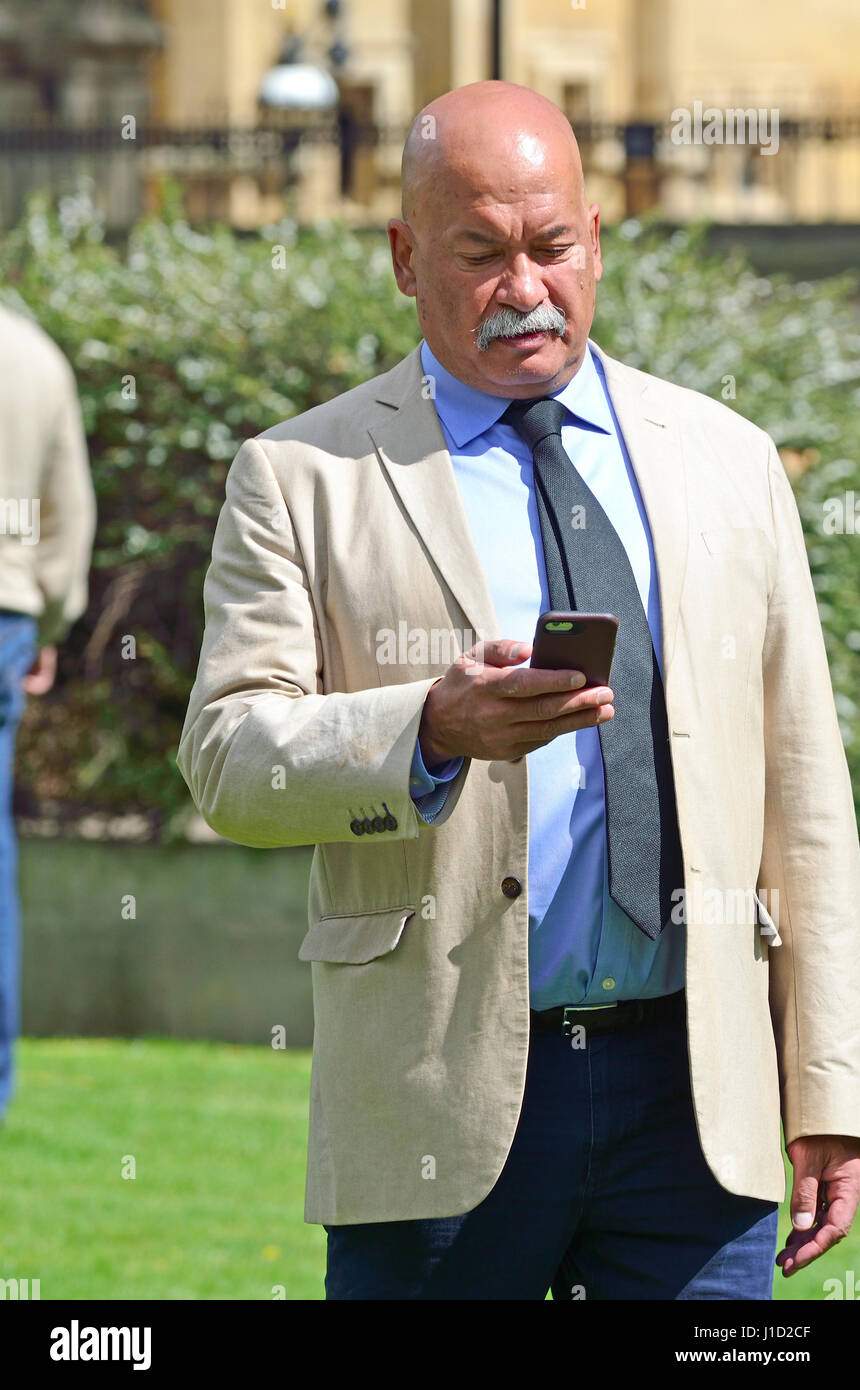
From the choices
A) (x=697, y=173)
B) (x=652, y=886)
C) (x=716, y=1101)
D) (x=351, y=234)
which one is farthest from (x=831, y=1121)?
(x=697, y=173)

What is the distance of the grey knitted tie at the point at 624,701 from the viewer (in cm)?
282

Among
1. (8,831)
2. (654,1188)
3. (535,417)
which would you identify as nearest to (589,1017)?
(654,1188)

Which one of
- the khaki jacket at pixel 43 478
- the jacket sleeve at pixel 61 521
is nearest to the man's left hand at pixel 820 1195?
the khaki jacket at pixel 43 478

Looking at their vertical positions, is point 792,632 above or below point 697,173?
below

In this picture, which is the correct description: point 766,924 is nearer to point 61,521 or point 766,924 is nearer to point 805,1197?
point 805,1197

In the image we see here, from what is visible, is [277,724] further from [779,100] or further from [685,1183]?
[779,100]

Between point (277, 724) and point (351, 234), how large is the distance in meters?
6.54

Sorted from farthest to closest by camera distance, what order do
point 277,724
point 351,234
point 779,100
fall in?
1. point 779,100
2. point 351,234
3. point 277,724

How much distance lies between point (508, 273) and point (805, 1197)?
4.55ft

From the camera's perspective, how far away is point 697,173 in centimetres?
1881

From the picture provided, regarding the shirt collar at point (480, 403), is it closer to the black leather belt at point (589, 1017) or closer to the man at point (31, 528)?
the black leather belt at point (589, 1017)

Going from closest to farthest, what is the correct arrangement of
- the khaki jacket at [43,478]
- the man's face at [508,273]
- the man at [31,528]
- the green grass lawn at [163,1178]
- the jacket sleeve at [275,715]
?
the jacket sleeve at [275,715] < the man's face at [508,273] < the green grass lawn at [163,1178] < the man at [31,528] < the khaki jacket at [43,478]

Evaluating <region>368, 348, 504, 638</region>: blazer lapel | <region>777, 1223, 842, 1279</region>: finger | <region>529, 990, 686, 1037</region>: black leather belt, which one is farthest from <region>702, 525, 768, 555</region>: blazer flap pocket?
<region>777, 1223, 842, 1279</region>: finger

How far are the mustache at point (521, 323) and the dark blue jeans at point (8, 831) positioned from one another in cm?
311
